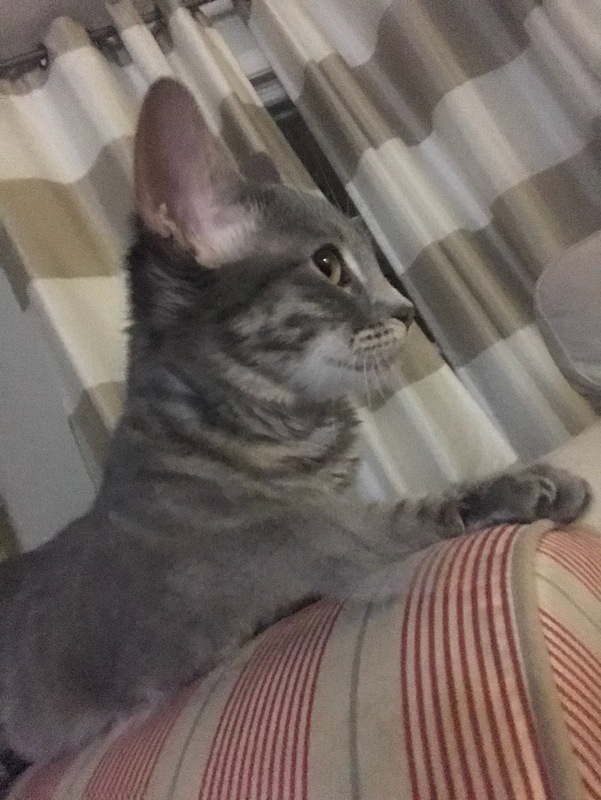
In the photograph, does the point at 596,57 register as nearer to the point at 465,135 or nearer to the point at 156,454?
the point at 465,135

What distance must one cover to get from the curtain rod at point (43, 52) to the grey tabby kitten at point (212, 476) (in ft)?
2.63

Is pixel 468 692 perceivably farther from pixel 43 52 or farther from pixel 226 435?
pixel 43 52

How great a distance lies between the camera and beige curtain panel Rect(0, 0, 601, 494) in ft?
4.09

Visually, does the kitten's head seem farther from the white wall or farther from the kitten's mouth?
the white wall

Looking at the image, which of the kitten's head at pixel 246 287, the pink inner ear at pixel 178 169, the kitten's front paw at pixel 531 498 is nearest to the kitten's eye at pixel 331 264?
the kitten's head at pixel 246 287

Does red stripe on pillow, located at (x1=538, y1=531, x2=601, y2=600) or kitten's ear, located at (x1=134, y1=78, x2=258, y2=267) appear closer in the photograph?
red stripe on pillow, located at (x1=538, y1=531, x2=601, y2=600)

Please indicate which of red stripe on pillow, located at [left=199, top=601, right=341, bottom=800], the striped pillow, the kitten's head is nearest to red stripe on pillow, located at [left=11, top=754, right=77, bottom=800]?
the striped pillow

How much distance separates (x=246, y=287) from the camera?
0.87 m

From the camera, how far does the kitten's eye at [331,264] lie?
0.92 metres

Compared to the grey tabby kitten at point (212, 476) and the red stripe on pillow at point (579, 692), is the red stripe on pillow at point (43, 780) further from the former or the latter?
the red stripe on pillow at point (579, 692)

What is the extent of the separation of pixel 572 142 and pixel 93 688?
1.10 meters

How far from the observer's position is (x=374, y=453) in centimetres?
127

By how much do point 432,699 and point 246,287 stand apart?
54 cm

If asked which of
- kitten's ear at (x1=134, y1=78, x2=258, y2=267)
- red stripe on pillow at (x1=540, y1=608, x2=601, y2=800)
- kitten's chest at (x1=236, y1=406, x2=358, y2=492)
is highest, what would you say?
kitten's ear at (x1=134, y1=78, x2=258, y2=267)
